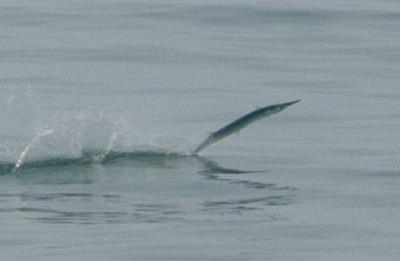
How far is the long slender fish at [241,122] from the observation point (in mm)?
10826

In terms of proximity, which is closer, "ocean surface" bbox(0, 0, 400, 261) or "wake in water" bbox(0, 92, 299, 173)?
"ocean surface" bbox(0, 0, 400, 261)

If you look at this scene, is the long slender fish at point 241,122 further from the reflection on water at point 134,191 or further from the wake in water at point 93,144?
the reflection on water at point 134,191

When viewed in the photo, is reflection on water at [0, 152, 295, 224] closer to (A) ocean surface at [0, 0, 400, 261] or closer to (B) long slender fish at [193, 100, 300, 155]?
(A) ocean surface at [0, 0, 400, 261]

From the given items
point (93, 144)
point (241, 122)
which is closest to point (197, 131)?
point (93, 144)

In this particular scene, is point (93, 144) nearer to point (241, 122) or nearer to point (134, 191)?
point (241, 122)

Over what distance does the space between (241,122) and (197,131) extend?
1536 mm

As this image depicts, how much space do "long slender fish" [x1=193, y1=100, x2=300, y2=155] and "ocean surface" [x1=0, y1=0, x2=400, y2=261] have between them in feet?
0.53

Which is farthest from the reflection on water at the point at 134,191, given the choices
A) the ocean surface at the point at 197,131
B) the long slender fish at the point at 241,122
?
the long slender fish at the point at 241,122

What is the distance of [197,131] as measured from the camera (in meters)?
12.4

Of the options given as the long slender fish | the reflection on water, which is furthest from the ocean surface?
the long slender fish

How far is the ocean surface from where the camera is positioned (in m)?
8.36

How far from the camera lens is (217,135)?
11.3 meters

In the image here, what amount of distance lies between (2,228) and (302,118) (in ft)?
16.9

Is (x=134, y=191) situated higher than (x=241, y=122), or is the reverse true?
(x=241, y=122)
